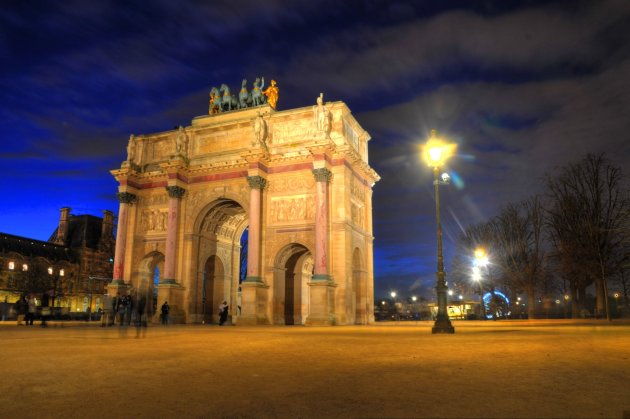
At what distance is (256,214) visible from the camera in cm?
3416

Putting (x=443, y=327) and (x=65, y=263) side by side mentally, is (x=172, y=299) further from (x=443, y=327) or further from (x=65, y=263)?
(x=65, y=263)

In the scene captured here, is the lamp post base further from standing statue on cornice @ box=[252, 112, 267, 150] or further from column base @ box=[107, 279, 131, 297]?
column base @ box=[107, 279, 131, 297]

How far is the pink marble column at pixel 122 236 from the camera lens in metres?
37.9

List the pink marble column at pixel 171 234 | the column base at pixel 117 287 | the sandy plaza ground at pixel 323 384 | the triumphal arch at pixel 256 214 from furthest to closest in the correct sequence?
the column base at pixel 117 287 → the pink marble column at pixel 171 234 → the triumphal arch at pixel 256 214 → the sandy plaza ground at pixel 323 384

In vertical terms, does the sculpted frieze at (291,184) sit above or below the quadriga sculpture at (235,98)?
below

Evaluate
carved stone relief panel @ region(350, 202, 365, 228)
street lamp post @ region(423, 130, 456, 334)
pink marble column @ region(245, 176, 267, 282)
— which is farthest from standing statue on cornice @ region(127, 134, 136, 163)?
street lamp post @ region(423, 130, 456, 334)

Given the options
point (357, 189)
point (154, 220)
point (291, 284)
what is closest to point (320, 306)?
point (291, 284)

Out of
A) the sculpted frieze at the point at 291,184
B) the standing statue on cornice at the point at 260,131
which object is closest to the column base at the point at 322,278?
the sculpted frieze at the point at 291,184

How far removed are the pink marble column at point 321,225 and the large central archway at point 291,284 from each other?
3182 mm

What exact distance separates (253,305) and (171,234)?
29.5 feet

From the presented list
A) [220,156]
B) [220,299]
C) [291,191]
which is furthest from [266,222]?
[220,299]

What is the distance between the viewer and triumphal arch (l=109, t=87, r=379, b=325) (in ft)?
108

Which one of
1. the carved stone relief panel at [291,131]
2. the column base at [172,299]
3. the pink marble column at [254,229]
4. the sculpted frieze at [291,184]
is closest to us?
the pink marble column at [254,229]

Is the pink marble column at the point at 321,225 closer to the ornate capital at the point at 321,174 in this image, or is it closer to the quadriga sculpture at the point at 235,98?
the ornate capital at the point at 321,174
